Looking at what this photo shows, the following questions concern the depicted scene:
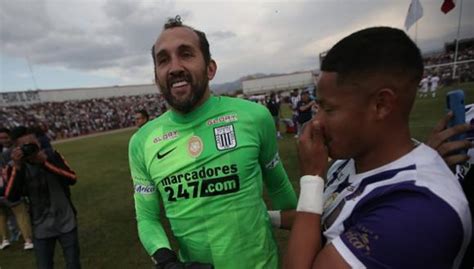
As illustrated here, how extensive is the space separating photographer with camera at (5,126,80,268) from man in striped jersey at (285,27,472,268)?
390 cm

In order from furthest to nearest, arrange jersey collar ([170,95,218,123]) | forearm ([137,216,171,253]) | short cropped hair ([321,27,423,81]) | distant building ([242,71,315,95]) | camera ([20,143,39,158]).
A: distant building ([242,71,315,95]) → camera ([20,143,39,158]) → jersey collar ([170,95,218,123]) → forearm ([137,216,171,253]) → short cropped hair ([321,27,423,81])

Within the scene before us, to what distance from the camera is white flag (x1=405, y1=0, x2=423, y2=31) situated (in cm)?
1241

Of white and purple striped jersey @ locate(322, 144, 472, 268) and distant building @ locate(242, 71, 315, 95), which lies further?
distant building @ locate(242, 71, 315, 95)

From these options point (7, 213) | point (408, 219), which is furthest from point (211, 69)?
point (7, 213)

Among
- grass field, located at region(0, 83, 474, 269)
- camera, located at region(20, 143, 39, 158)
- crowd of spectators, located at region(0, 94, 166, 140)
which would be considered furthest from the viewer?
crowd of spectators, located at region(0, 94, 166, 140)

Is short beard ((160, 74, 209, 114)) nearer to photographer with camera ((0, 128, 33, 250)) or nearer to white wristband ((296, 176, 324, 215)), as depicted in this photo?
white wristband ((296, 176, 324, 215))

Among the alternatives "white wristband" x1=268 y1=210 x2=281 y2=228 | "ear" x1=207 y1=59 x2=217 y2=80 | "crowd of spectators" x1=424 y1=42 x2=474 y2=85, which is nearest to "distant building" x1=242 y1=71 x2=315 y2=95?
"crowd of spectators" x1=424 y1=42 x2=474 y2=85

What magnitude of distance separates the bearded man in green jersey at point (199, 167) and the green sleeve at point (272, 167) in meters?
0.01

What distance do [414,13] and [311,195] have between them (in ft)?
43.9

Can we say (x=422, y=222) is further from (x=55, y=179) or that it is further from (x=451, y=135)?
(x=55, y=179)

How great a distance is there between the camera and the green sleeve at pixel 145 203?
6.39 ft

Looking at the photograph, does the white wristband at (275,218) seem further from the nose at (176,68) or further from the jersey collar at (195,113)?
the nose at (176,68)

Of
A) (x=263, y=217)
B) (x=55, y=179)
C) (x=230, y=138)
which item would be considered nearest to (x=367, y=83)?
(x=230, y=138)

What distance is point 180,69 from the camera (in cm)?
198
